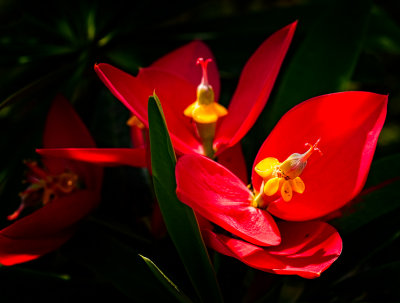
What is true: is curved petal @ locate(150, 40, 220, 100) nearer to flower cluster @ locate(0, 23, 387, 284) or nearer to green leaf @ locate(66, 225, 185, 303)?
flower cluster @ locate(0, 23, 387, 284)

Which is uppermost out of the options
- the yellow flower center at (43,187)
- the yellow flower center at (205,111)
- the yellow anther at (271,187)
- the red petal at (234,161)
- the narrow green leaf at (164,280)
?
the yellow flower center at (205,111)

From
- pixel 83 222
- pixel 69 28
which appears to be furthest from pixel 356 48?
pixel 69 28

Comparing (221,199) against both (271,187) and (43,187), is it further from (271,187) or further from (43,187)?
(43,187)

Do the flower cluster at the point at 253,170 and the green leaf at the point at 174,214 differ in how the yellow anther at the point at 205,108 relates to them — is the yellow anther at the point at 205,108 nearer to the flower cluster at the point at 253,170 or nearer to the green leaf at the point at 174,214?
the flower cluster at the point at 253,170

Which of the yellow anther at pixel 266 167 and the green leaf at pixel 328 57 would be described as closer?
the yellow anther at pixel 266 167

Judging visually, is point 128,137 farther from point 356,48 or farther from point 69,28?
point 356,48

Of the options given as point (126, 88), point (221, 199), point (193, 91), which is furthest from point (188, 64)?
point (221, 199)

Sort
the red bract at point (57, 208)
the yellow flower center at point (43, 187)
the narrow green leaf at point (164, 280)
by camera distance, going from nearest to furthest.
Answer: the narrow green leaf at point (164, 280) → the red bract at point (57, 208) → the yellow flower center at point (43, 187)

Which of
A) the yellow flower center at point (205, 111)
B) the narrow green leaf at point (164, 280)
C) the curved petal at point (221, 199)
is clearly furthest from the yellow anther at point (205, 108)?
the narrow green leaf at point (164, 280)
